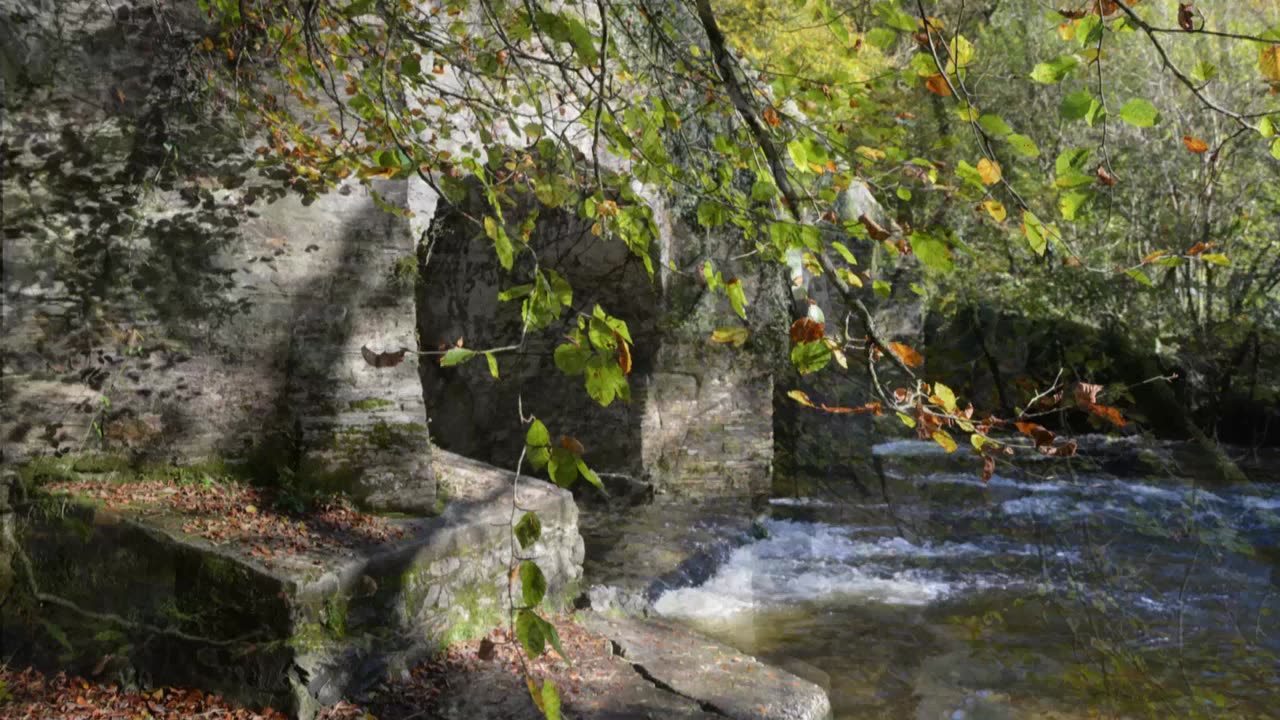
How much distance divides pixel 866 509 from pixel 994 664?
3.79 metres

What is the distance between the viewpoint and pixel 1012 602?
7000 mm

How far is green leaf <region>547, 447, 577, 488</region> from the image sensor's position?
1642 mm

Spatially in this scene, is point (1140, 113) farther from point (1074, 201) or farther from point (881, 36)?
point (881, 36)

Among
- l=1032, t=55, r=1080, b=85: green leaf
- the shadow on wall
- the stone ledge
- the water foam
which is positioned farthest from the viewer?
the shadow on wall

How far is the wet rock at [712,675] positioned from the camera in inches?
160

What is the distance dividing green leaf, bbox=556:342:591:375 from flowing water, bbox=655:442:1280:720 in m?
3.27

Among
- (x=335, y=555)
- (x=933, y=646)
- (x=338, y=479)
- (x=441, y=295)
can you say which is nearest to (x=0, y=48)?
(x=338, y=479)

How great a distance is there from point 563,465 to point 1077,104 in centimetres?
118

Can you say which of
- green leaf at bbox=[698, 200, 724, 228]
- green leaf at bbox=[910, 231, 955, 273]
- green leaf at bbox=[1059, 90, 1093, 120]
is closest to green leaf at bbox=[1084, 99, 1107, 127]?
green leaf at bbox=[1059, 90, 1093, 120]

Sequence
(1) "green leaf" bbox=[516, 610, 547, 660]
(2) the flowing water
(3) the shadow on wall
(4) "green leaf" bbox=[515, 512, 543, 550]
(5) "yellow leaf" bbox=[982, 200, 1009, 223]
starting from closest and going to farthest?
(1) "green leaf" bbox=[516, 610, 547, 660]
(4) "green leaf" bbox=[515, 512, 543, 550]
(5) "yellow leaf" bbox=[982, 200, 1009, 223]
(2) the flowing water
(3) the shadow on wall

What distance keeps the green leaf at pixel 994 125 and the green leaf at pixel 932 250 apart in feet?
0.80

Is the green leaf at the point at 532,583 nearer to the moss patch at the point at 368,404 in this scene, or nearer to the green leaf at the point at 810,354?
the green leaf at the point at 810,354

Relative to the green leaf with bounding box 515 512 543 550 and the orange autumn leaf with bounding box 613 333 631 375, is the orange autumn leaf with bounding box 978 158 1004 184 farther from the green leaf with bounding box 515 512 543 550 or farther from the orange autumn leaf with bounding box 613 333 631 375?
the green leaf with bounding box 515 512 543 550

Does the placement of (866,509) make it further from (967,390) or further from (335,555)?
(335,555)
